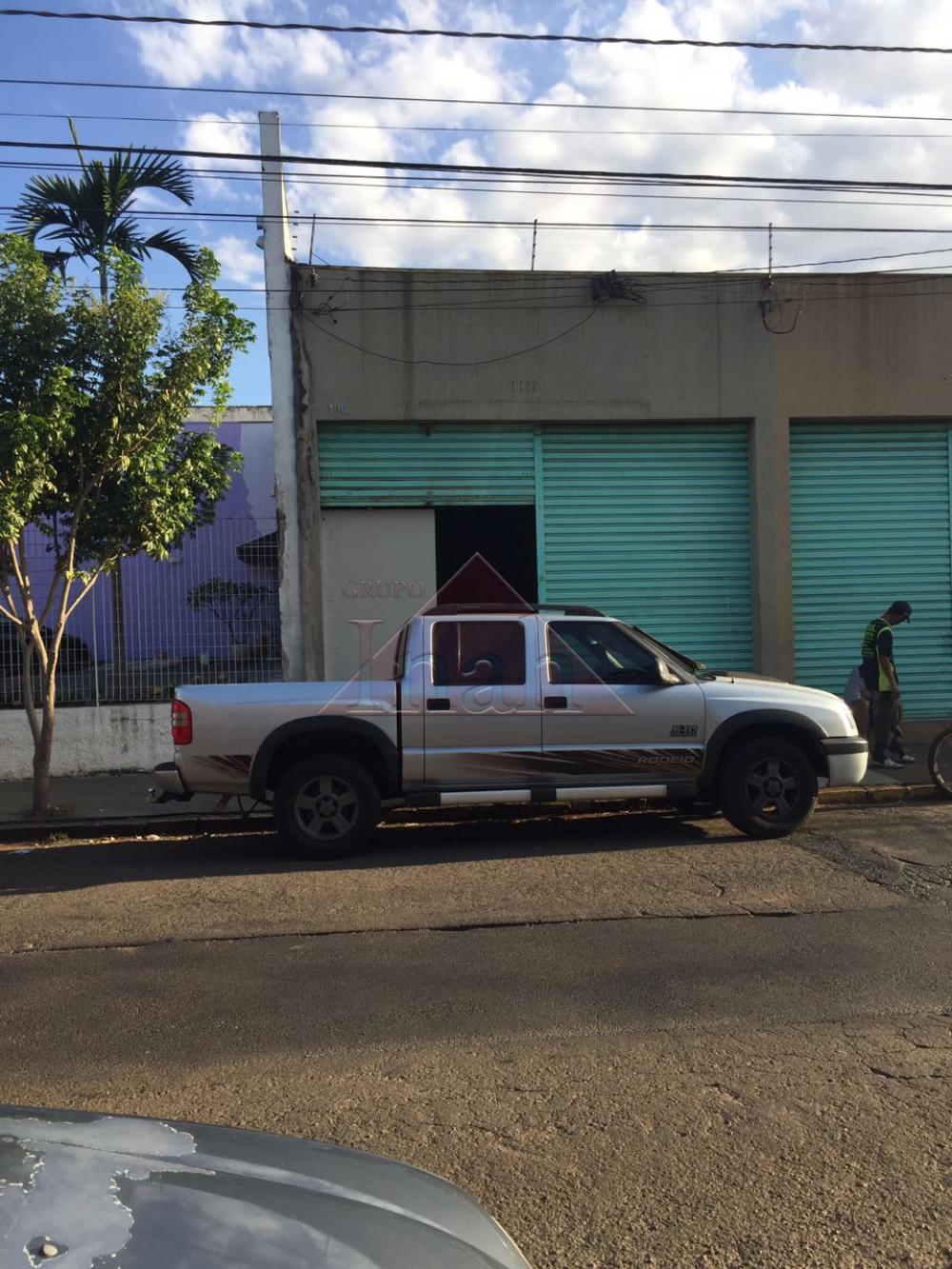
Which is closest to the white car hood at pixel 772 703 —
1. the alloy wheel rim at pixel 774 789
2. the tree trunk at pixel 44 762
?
the alloy wheel rim at pixel 774 789

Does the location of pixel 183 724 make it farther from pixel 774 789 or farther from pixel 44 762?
pixel 774 789

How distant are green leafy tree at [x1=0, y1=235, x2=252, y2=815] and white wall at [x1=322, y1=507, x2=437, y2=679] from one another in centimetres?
286

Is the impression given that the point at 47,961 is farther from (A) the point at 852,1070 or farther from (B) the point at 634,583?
(B) the point at 634,583

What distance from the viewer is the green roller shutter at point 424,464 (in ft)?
42.5

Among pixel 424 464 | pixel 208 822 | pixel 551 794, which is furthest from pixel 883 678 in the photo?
pixel 208 822

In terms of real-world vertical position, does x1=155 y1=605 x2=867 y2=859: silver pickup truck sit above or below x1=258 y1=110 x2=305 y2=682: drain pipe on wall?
below

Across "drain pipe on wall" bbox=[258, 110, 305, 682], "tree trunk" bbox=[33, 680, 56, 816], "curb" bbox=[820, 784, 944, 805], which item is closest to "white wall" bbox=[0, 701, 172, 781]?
"drain pipe on wall" bbox=[258, 110, 305, 682]

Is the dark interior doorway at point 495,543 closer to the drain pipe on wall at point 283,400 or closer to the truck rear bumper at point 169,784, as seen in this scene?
the drain pipe on wall at point 283,400

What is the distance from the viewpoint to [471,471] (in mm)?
13133

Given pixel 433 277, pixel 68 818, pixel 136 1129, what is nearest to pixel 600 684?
pixel 68 818

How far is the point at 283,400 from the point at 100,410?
3401 mm

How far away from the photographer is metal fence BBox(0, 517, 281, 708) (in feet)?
40.3

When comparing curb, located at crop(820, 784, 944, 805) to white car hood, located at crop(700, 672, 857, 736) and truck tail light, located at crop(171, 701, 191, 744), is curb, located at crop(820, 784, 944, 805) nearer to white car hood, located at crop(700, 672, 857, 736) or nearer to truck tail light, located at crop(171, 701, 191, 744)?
white car hood, located at crop(700, 672, 857, 736)

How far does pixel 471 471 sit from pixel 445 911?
25.4 feet
